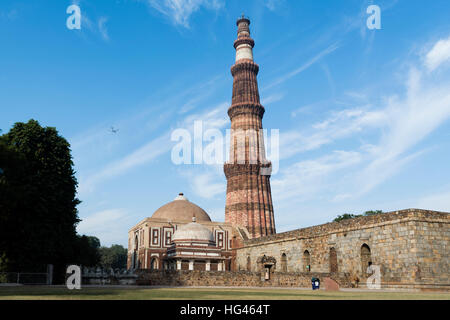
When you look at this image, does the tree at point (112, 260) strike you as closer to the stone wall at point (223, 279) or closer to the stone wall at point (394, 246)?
the stone wall at point (223, 279)

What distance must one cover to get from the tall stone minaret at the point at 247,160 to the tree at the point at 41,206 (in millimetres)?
29825

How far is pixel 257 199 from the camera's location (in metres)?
57.2

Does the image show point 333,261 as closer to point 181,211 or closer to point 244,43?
point 181,211

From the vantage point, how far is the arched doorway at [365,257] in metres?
28.2

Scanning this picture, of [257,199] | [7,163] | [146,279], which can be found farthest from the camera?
[257,199]

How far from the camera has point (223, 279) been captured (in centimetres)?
2822

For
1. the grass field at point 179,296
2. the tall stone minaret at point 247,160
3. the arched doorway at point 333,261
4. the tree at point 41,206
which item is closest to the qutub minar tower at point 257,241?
the arched doorway at point 333,261

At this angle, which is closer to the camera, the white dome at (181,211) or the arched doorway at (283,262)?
the arched doorway at (283,262)

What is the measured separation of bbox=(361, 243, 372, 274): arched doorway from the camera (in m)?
28.2

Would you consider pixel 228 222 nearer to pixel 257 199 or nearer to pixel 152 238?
pixel 257 199

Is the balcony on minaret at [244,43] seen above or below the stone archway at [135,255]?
above
